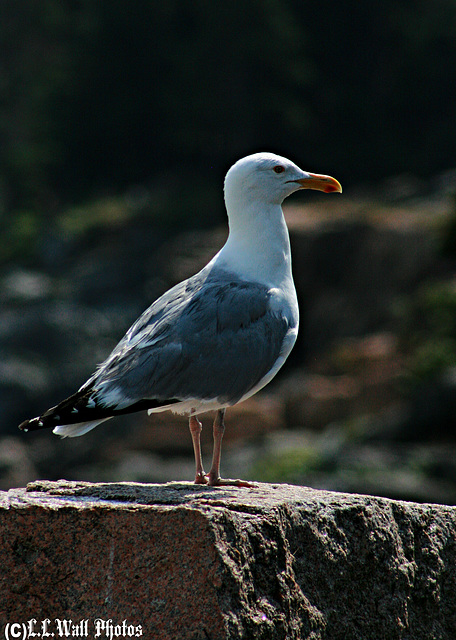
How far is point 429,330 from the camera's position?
19250 mm

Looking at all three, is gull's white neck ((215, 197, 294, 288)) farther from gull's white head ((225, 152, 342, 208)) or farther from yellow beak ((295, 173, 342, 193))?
yellow beak ((295, 173, 342, 193))

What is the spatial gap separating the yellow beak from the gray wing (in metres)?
0.75

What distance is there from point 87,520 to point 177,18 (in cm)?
3911

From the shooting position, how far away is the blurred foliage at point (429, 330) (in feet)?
57.0

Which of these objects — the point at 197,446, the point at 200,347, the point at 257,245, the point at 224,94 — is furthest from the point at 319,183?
the point at 224,94

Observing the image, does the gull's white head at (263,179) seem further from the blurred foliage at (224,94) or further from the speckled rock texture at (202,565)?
the blurred foliage at (224,94)

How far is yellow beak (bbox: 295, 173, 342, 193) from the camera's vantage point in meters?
5.47

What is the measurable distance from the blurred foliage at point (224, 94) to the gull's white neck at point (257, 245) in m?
33.3

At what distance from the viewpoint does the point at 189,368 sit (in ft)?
15.3

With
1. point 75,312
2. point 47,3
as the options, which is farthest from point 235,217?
point 47,3

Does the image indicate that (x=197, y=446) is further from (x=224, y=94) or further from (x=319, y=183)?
(x=224, y=94)

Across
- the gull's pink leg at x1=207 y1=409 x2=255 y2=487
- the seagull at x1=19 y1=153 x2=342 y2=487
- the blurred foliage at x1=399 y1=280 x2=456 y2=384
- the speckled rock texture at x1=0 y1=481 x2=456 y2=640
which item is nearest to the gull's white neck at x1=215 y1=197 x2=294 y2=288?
the seagull at x1=19 y1=153 x2=342 y2=487

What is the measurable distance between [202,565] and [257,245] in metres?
2.03

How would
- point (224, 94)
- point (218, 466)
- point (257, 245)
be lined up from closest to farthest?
point (218, 466)
point (257, 245)
point (224, 94)
